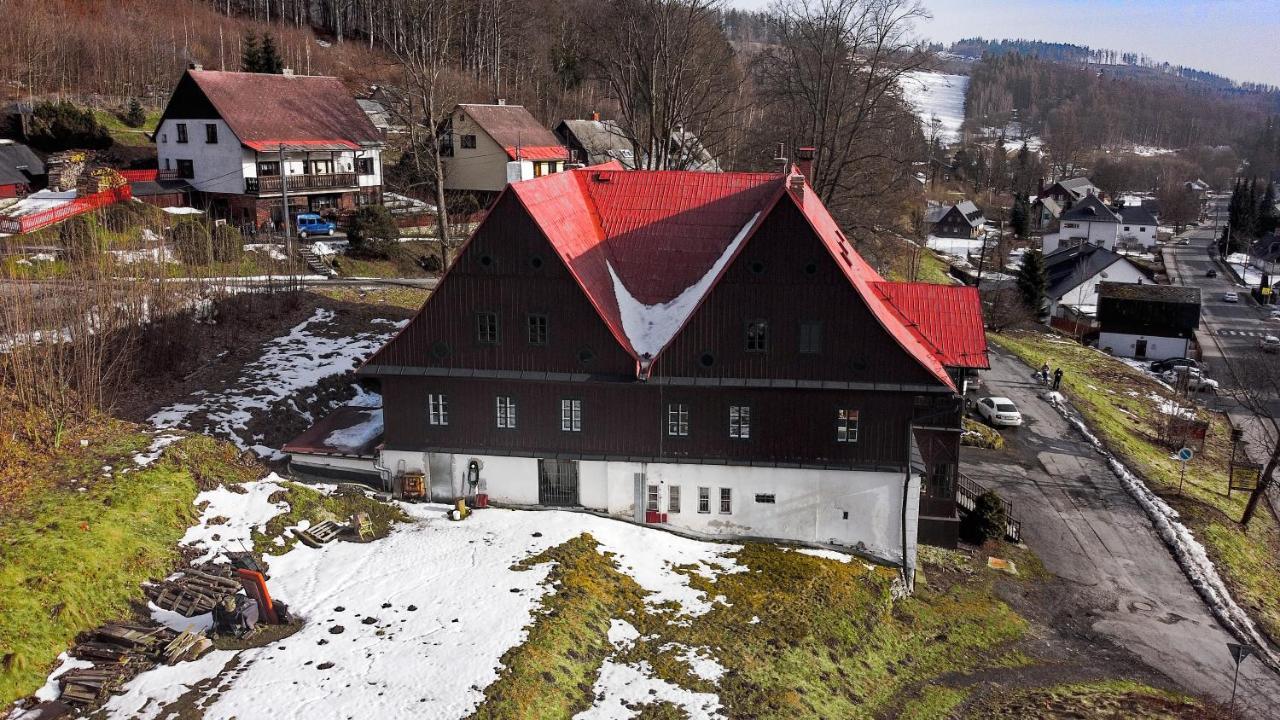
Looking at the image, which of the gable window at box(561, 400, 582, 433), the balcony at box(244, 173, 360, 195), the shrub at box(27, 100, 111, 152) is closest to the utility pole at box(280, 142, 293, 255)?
the balcony at box(244, 173, 360, 195)

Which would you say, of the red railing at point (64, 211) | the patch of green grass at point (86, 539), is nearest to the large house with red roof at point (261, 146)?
the red railing at point (64, 211)

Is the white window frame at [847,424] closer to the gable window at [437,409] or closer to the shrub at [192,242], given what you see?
the gable window at [437,409]

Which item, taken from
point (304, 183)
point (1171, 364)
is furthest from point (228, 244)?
point (1171, 364)

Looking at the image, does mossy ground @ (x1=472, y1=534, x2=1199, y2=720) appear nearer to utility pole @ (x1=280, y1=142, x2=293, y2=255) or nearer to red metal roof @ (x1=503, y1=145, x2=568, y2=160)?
utility pole @ (x1=280, y1=142, x2=293, y2=255)

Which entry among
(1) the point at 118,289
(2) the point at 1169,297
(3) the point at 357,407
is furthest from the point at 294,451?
(2) the point at 1169,297

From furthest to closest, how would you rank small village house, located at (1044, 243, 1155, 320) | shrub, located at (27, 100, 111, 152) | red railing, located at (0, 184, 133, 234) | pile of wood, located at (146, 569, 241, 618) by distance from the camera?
small village house, located at (1044, 243, 1155, 320)
shrub, located at (27, 100, 111, 152)
red railing, located at (0, 184, 133, 234)
pile of wood, located at (146, 569, 241, 618)
